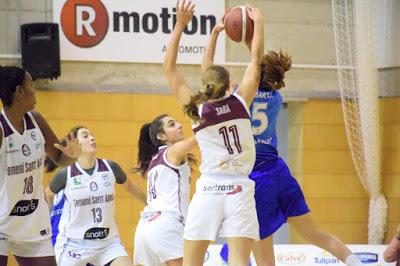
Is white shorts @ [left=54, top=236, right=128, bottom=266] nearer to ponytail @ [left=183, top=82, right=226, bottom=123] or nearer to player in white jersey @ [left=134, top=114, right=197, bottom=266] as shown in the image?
player in white jersey @ [left=134, top=114, right=197, bottom=266]

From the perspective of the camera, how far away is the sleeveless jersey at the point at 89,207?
24.9 feet

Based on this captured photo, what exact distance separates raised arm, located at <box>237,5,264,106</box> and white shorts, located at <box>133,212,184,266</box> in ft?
5.73

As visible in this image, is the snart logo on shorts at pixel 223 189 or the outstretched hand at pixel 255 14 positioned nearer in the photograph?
the snart logo on shorts at pixel 223 189

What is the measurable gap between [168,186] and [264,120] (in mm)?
1257

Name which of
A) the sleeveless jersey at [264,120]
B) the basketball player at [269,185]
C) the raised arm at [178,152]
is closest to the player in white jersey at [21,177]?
the basketball player at [269,185]

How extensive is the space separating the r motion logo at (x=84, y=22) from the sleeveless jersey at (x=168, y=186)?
4.13 m

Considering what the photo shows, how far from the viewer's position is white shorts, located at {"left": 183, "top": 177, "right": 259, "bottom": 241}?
5621mm

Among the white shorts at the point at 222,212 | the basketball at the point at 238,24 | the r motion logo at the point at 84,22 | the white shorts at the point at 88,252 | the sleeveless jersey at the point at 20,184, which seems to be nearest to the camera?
the sleeveless jersey at the point at 20,184

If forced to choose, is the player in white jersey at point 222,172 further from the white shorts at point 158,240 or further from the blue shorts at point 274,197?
the white shorts at point 158,240

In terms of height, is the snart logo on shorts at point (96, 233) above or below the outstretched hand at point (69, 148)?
below

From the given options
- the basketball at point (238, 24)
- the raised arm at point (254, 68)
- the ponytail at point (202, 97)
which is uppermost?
the basketball at point (238, 24)

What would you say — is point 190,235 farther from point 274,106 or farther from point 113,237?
point 113,237

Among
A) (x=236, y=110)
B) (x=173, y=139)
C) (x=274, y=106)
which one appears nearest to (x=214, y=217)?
(x=236, y=110)

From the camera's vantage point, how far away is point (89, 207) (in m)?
7.62
